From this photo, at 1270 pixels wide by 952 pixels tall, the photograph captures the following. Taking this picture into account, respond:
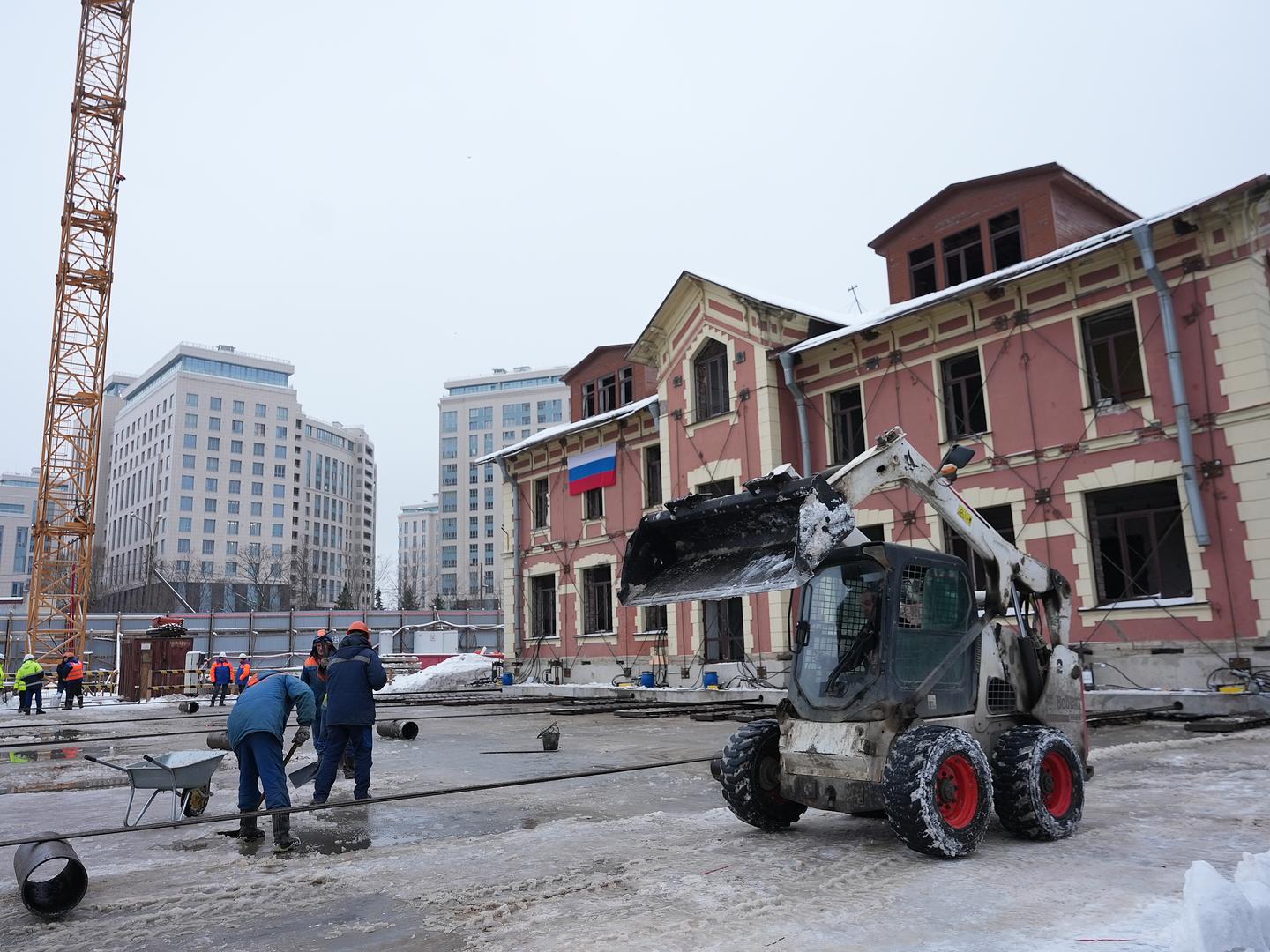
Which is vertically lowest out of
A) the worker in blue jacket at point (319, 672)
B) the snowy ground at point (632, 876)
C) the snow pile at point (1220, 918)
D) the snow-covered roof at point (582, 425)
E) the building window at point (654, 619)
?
the snowy ground at point (632, 876)

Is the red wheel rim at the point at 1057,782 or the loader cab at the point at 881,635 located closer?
the loader cab at the point at 881,635

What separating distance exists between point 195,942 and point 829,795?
4094 millimetres

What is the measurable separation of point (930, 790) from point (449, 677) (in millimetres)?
31267

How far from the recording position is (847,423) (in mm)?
22281

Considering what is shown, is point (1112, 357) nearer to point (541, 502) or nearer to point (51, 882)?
point (51, 882)

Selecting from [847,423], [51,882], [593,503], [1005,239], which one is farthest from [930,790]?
[593,503]

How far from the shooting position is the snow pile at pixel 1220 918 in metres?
3.81

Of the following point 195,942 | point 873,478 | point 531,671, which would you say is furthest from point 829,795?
point 531,671

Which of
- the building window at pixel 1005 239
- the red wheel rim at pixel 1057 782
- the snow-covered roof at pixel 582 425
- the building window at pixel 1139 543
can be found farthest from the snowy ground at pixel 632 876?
the snow-covered roof at pixel 582 425

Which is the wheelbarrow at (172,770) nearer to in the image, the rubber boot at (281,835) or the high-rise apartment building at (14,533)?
the rubber boot at (281,835)

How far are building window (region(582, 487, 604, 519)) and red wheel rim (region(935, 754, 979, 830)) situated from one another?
74.9 feet

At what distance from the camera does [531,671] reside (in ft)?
100

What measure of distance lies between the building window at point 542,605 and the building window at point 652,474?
5.55 metres

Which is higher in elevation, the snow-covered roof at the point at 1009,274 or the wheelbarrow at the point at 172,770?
the snow-covered roof at the point at 1009,274
